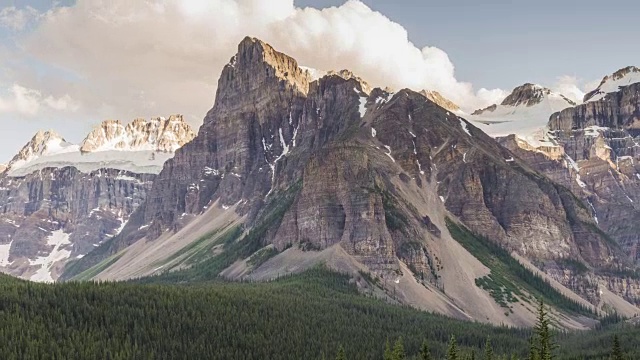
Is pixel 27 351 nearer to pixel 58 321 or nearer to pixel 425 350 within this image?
pixel 58 321

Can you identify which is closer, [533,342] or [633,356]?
[533,342]

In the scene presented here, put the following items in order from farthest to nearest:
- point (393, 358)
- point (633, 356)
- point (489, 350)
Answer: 1. point (633, 356)
2. point (489, 350)
3. point (393, 358)

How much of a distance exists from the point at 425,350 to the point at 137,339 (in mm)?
120875

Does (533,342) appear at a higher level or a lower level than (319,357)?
higher

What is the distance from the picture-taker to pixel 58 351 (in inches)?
6914

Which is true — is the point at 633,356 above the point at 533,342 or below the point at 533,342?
below

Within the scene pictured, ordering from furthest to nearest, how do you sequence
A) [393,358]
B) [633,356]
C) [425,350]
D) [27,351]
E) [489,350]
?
[633,356]
[27,351]
[489,350]
[393,358]
[425,350]

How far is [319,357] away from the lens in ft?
648

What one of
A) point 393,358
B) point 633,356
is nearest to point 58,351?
point 393,358

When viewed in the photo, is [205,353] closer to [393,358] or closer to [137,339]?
[137,339]

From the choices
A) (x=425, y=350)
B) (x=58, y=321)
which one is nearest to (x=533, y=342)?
(x=425, y=350)

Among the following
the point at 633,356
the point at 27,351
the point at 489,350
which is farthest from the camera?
the point at 633,356

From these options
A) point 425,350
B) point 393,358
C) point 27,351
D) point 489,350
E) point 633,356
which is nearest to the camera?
point 425,350

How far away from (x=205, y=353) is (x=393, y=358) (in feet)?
333
